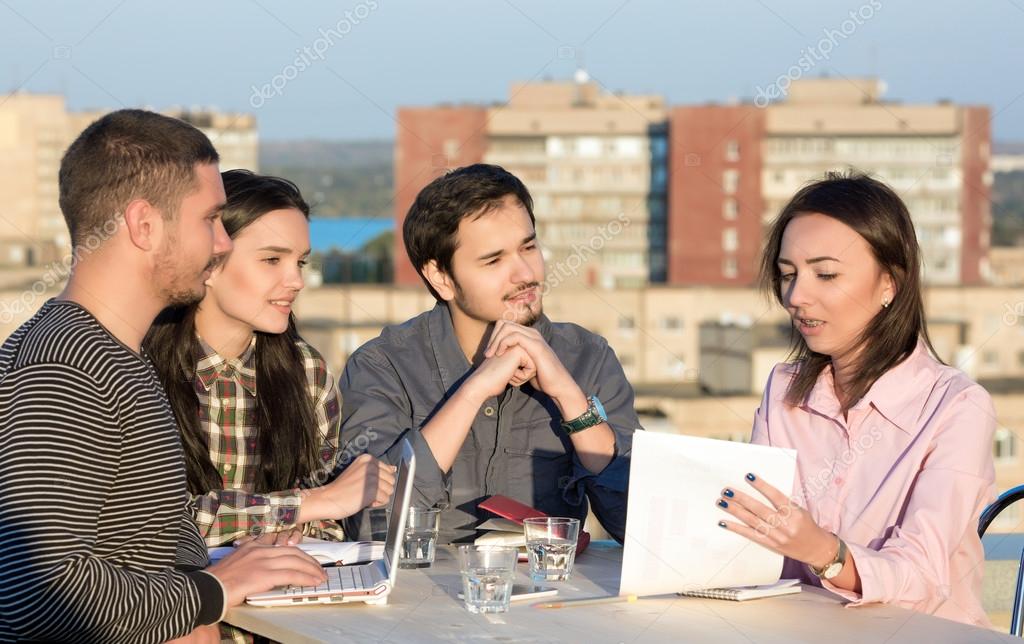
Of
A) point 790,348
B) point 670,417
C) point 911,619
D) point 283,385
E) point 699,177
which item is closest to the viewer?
point 911,619

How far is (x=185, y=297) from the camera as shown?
216 cm

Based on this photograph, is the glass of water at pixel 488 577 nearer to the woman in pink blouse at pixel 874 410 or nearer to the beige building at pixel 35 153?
the woman in pink blouse at pixel 874 410

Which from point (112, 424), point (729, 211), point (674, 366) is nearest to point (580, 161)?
point (729, 211)

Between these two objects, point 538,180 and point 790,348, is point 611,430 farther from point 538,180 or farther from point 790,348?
point 538,180

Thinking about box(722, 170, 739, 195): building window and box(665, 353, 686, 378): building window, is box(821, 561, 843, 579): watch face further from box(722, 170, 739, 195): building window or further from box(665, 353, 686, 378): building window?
box(722, 170, 739, 195): building window

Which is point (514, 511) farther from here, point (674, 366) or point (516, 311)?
point (674, 366)

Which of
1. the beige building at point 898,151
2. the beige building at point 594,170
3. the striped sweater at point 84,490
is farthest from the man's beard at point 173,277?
the beige building at point 594,170

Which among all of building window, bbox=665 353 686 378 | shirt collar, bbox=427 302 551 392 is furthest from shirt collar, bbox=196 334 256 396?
building window, bbox=665 353 686 378

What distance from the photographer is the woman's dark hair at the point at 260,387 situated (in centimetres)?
294

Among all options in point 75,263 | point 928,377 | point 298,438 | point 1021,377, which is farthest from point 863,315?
point 1021,377

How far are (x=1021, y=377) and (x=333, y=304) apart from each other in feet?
105

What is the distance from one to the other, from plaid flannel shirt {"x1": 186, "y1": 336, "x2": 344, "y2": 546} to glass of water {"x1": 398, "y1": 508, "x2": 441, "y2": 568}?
1.04 feet

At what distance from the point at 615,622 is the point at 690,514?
0.21 meters

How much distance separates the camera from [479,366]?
2.97 meters
